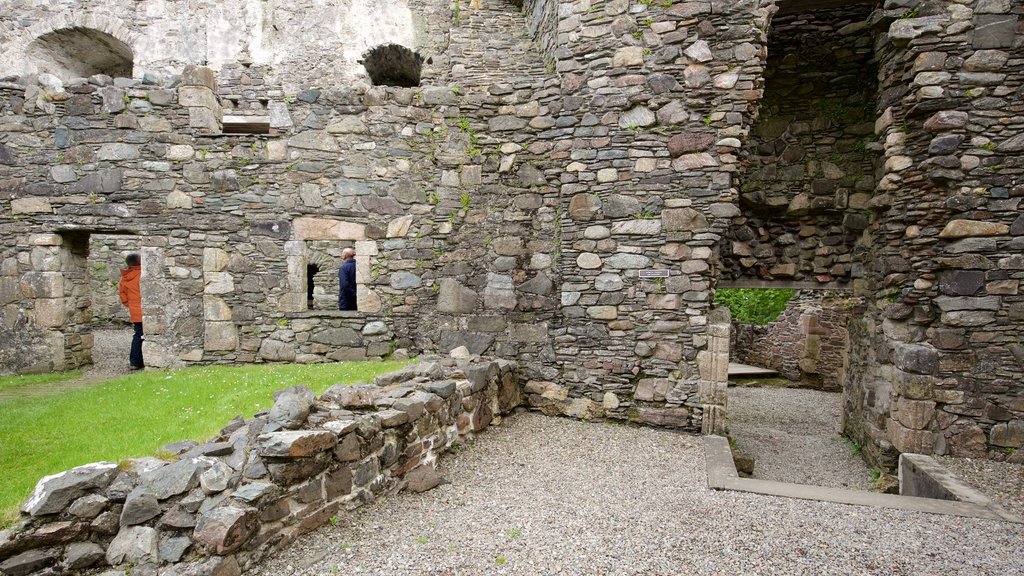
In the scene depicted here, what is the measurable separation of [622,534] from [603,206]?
3964mm

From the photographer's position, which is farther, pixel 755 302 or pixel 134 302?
pixel 755 302

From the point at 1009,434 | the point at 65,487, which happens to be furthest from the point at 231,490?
the point at 1009,434

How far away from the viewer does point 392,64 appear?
14.5 metres

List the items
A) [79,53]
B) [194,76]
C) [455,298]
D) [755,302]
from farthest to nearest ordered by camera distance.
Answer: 1. [755,302]
2. [79,53]
3. [194,76]
4. [455,298]

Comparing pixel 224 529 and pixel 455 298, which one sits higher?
pixel 455 298

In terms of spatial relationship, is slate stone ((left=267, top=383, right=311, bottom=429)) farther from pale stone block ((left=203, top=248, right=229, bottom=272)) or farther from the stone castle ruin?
pale stone block ((left=203, top=248, right=229, bottom=272))

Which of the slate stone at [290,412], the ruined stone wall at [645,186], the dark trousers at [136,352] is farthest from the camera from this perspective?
the dark trousers at [136,352]

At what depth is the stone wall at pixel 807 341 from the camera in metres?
12.5

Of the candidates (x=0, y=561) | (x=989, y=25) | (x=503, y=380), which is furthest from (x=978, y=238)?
(x=0, y=561)

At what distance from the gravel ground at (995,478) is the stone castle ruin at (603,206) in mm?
192

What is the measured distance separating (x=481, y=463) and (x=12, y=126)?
27.2ft

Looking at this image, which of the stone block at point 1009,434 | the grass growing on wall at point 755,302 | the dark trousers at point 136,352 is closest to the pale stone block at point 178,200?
the dark trousers at point 136,352

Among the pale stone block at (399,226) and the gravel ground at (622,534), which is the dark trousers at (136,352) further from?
the gravel ground at (622,534)

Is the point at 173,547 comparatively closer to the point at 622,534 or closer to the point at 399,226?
the point at 622,534
